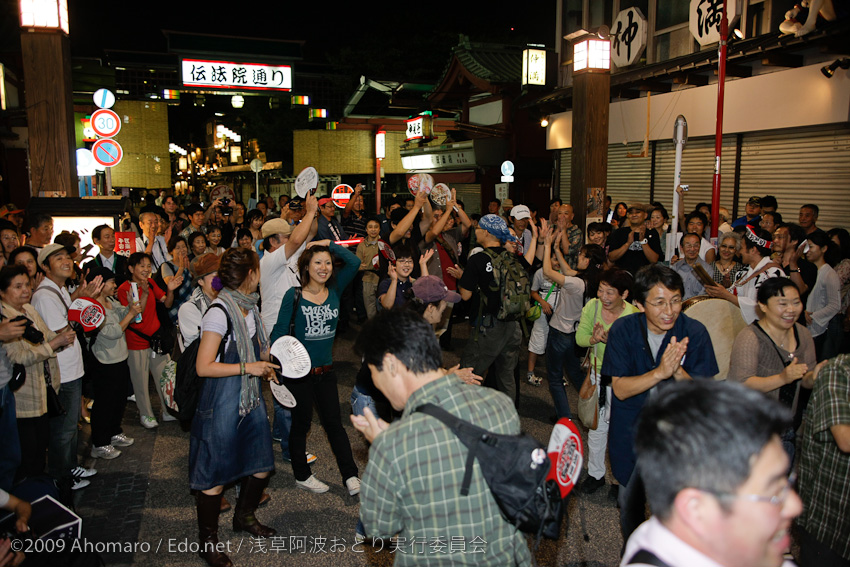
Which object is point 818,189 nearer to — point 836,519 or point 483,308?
point 483,308

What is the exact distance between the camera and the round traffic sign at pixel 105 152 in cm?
1111

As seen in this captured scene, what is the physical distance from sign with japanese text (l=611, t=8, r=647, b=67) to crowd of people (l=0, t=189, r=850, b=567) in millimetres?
7937

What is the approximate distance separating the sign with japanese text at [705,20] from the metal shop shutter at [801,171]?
2.26m

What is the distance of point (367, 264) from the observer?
1029 centimetres

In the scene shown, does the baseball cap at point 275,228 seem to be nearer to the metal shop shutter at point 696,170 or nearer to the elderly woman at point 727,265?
the elderly woman at point 727,265

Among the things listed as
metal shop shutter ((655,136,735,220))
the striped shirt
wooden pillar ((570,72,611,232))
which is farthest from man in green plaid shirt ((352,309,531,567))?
metal shop shutter ((655,136,735,220))

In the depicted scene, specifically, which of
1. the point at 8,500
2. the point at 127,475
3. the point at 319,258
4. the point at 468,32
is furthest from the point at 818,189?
the point at 468,32

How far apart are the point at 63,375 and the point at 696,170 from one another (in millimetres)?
12442

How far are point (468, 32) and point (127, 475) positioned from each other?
130 feet

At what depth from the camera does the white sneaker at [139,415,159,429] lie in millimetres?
6625

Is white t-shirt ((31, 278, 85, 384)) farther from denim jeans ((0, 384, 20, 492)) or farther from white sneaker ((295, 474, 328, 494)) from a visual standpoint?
white sneaker ((295, 474, 328, 494))

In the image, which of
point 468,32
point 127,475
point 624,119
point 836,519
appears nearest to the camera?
point 836,519

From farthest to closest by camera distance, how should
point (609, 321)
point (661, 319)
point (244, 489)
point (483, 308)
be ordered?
point (483, 308)
point (609, 321)
point (244, 489)
point (661, 319)

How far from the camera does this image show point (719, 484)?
1446 millimetres
